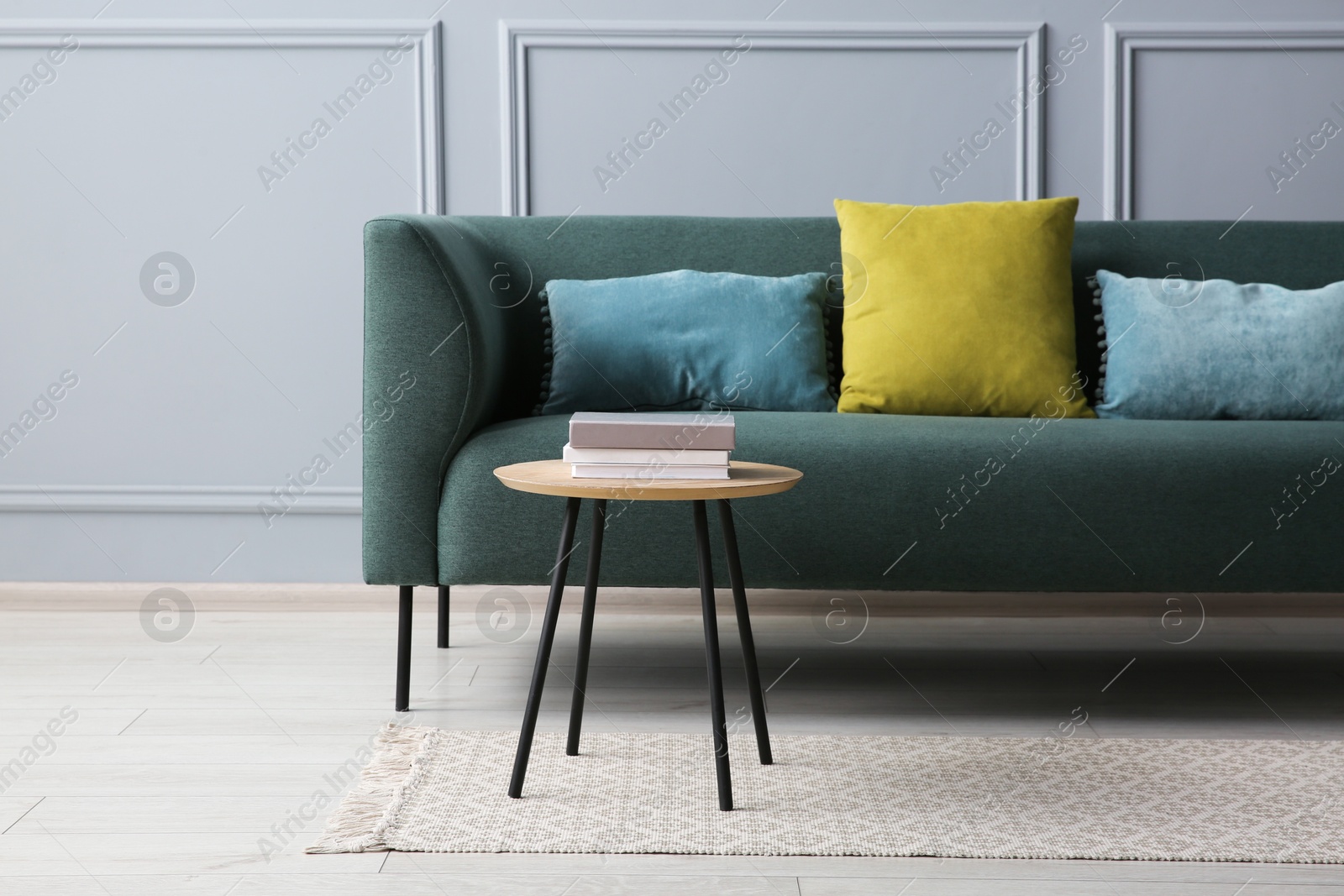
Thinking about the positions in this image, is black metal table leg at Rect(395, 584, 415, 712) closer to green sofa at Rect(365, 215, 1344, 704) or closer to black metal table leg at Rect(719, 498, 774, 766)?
green sofa at Rect(365, 215, 1344, 704)

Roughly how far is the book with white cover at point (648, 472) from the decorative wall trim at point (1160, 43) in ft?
5.94

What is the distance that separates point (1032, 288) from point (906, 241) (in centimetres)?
25

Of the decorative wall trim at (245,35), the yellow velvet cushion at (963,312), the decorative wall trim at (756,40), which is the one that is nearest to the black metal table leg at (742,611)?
the yellow velvet cushion at (963,312)

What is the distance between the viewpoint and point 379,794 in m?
1.50

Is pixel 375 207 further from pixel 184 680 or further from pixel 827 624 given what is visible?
pixel 827 624

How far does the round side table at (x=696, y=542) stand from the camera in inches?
53.9

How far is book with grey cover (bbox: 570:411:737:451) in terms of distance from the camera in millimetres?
1417

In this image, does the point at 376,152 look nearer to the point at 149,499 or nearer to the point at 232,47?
the point at 232,47

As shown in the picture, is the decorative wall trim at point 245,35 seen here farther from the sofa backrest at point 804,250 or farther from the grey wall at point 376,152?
the sofa backrest at point 804,250

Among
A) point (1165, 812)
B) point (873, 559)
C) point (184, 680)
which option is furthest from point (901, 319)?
point (184, 680)

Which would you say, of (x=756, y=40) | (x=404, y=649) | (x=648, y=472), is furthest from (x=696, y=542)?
(x=756, y=40)

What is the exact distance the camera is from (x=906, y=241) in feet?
7.33

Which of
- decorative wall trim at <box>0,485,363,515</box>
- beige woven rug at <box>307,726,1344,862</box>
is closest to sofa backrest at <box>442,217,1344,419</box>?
decorative wall trim at <box>0,485,363,515</box>

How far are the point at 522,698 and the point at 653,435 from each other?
2.41ft
